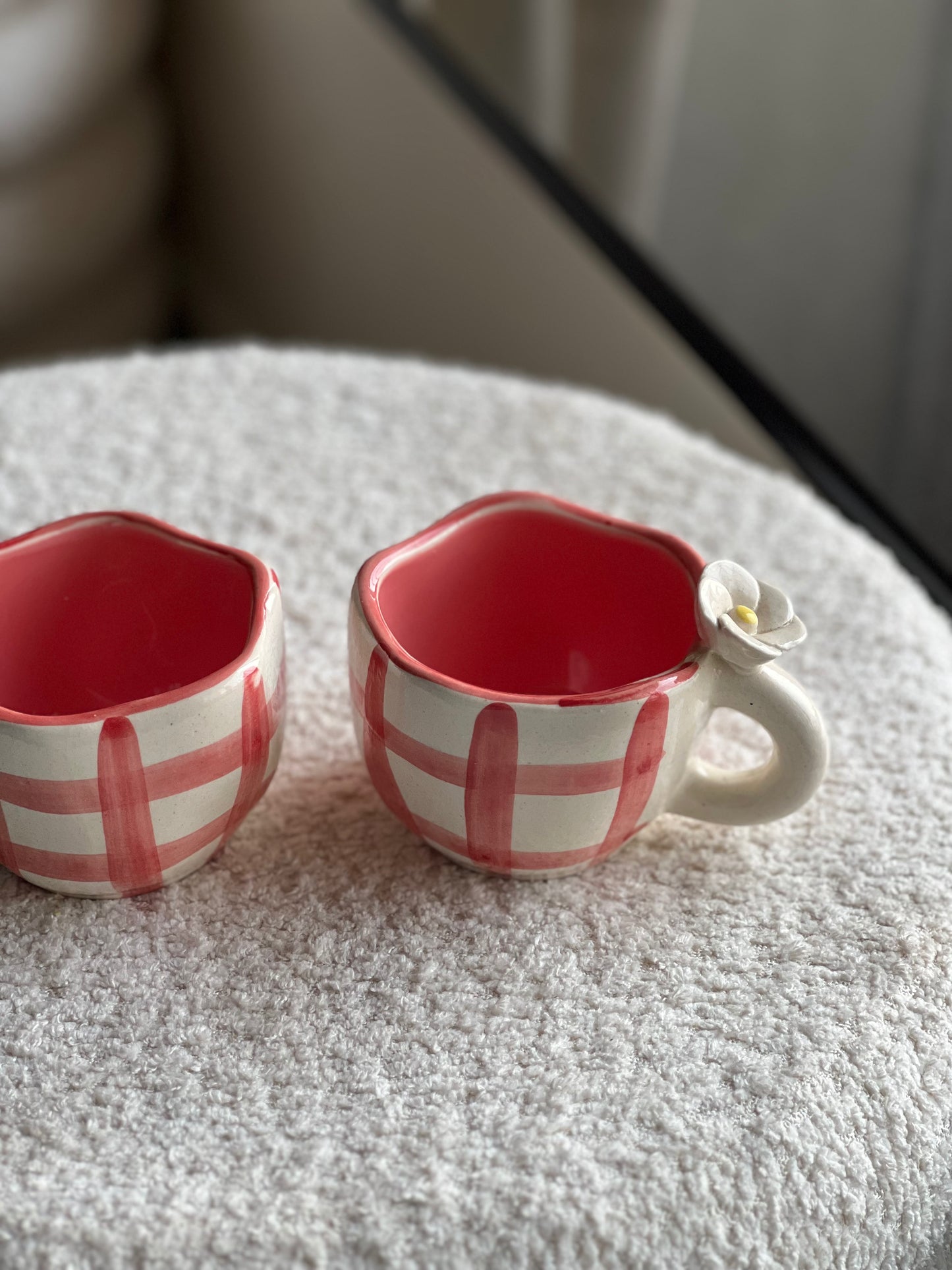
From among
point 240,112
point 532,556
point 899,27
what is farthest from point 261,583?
point 240,112

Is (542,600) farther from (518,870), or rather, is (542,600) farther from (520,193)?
(520,193)

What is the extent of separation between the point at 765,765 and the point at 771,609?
0.06 metres

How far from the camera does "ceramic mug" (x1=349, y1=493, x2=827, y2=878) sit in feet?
1.24

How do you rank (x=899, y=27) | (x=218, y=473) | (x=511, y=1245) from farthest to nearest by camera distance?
(x=899, y=27) < (x=218, y=473) < (x=511, y=1245)

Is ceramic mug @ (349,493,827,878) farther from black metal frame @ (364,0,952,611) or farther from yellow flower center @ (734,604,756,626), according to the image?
black metal frame @ (364,0,952,611)

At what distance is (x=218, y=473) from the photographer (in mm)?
610

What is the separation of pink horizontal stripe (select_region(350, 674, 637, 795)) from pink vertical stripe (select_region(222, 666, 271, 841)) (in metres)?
0.04

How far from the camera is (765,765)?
1.39ft

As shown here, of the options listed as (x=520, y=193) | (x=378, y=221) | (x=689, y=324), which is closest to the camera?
(x=689, y=324)

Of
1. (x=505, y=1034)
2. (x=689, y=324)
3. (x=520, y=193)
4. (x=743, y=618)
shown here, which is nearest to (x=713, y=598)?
(x=743, y=618)

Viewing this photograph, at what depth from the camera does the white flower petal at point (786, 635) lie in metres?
Result: 0.39

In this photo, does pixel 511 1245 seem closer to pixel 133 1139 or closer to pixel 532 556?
pixel 133 1139

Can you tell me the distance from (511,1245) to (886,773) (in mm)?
229

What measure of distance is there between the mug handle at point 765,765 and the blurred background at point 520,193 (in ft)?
1.06
